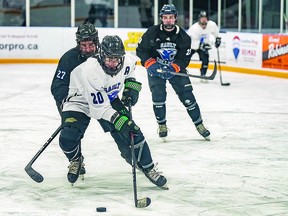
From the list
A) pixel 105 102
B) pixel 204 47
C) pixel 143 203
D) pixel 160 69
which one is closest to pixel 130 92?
pixel 105 102

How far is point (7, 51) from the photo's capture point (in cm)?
1608

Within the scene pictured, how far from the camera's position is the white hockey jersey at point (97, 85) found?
15.7 ft

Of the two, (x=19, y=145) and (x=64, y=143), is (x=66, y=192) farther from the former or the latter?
(x=19, y=145)

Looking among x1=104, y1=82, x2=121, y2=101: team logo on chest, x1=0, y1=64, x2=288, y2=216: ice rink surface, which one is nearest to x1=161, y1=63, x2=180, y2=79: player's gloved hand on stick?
x1=0, y1=64, x2=288, y2=216: ice rink surface

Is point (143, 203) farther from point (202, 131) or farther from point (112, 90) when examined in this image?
point (202, 131)

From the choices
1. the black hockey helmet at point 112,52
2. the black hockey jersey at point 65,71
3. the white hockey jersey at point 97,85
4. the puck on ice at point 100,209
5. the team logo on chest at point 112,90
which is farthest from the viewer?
the black hockey jersey at point 65,71

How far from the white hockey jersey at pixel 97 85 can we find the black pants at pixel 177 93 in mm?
1900

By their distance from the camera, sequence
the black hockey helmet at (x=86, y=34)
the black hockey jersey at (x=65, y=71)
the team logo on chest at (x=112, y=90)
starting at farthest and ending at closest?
the black hockey jersey at (x=65, y=71) < the black hockey helmet at (x=86, y=34) < the team logo on chest at (x=112, y=90)

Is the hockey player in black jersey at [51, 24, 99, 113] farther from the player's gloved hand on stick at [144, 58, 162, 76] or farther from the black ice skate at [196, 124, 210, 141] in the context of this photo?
the black ice skate at [196, 124, 210, 141]

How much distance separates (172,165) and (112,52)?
1613 millimetres

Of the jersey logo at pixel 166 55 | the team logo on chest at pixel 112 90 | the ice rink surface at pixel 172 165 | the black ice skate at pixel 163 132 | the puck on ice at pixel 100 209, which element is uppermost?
the jersey logo at pixel 166 55

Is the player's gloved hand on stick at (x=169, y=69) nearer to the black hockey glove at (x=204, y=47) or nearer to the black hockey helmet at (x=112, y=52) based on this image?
the black hockey helmet at (x=112, y=52)

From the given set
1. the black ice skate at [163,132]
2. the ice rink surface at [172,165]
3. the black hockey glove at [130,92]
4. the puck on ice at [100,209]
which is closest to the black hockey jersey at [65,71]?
the black hockey glove at [130,92]

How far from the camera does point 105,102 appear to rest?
191 inches
